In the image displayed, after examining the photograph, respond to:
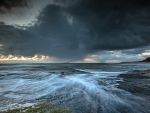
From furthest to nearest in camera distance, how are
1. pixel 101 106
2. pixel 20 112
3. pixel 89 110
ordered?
1. pixel 101 106
2. pixel 89 110
3. pixel 20 112

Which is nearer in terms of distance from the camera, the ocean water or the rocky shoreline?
the ocean water

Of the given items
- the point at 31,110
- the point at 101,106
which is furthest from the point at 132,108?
the point at 31,110

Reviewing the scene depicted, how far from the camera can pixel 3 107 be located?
26.1 ft

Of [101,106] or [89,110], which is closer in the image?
[89,110]

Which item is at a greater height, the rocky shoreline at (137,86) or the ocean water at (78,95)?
the rocky shoreline at (137,86)

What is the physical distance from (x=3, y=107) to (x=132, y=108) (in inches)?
367

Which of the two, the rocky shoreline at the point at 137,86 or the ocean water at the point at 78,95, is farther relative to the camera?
the rocky shoreline at the point at 137,86

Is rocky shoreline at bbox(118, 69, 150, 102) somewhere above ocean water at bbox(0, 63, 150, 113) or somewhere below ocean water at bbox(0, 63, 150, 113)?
above

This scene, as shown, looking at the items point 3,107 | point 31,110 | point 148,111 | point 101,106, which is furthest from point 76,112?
point 3,107

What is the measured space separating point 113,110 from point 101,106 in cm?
98

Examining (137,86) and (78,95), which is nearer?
(78,95)

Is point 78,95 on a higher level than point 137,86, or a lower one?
lower

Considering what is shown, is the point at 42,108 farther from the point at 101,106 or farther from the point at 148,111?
the point at 148,111

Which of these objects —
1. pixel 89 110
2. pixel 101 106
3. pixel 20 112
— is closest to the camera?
pixel 20 112
